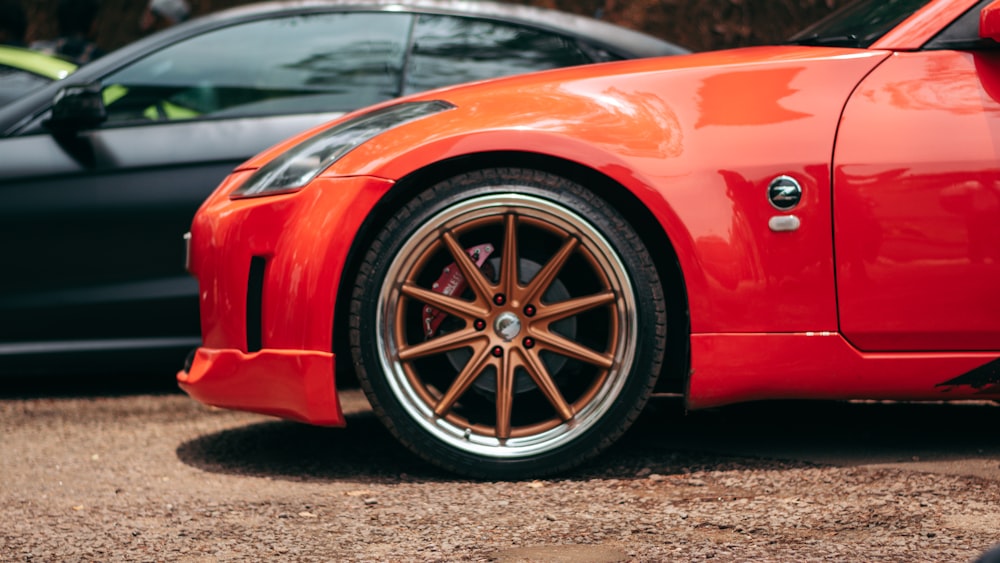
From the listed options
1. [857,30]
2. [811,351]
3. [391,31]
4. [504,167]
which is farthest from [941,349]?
[391,31]

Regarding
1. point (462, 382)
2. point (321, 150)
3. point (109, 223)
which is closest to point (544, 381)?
point (462, 382)

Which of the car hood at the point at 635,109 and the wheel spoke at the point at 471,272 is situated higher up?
the car hood at the point at 635,109

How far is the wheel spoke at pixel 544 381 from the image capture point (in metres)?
3.32

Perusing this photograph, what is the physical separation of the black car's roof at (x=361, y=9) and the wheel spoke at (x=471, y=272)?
1823 mm

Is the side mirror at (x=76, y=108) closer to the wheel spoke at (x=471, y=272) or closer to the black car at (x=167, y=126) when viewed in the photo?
the black car at (x=167, y=126)

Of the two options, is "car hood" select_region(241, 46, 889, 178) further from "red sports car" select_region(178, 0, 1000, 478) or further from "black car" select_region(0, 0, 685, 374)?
"black car" select_region(0, 0, 685, 374)

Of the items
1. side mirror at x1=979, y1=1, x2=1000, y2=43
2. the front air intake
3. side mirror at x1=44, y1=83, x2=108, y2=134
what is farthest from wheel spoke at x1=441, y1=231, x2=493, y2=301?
side mirror at x1=44, y1=83, x2=108, y2=134

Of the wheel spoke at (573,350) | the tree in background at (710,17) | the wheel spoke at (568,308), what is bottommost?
the wheel spoke at (573,350)

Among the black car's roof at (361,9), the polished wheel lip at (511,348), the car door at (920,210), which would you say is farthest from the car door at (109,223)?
the car door at (920,210)

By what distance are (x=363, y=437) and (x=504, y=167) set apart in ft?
3.52

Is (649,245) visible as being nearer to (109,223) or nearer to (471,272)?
(471,272)

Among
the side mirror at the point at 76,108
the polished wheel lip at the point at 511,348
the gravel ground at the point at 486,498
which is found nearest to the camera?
the gravel ground at the point at 486,498

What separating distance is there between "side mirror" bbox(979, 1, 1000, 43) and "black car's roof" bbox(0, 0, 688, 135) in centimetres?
168

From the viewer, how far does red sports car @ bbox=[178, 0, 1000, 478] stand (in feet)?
10.5
